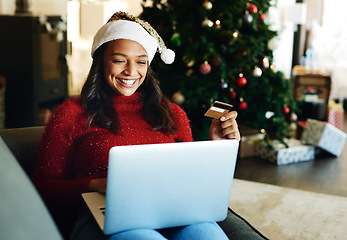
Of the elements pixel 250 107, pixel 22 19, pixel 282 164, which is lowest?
pixel 282 164

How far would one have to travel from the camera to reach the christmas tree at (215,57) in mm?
3184

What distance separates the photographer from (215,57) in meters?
3.18

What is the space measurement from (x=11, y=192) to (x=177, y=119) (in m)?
0.95

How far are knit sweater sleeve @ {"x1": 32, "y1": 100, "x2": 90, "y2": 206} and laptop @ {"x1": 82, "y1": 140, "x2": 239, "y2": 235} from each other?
211 millimetres

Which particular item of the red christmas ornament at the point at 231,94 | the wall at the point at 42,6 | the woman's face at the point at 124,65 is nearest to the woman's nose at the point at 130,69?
the woman's face at the point at 124,65

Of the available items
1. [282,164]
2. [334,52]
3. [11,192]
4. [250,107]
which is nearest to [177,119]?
[11,192]

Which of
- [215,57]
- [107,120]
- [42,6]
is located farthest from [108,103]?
[42,6]

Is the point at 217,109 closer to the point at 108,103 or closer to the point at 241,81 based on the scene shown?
the point at 108,103

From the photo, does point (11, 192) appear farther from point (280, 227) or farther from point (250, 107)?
point (250, 107)

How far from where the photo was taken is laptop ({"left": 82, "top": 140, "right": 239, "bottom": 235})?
1.11 metres

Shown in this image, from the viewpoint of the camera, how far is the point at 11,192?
934 mm

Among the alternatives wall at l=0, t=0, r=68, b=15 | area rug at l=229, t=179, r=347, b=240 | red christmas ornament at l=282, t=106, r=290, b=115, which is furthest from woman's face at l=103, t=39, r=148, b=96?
wall at l=0, t=0, r=68, b=15

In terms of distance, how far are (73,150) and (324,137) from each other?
8.93 feet

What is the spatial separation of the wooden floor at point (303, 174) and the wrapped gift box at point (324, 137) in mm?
102
